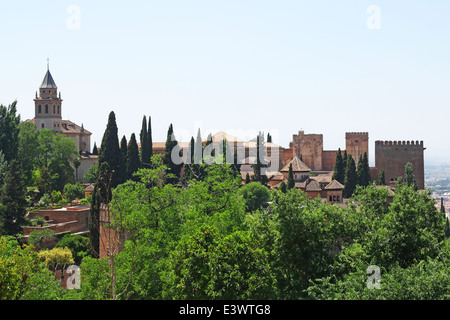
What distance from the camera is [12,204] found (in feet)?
138

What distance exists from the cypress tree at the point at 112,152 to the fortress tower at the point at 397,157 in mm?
34829

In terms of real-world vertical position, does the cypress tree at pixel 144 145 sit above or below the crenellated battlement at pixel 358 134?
below

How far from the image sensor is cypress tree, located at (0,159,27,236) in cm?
4114

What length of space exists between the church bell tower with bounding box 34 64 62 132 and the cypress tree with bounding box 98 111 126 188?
83.5 ft

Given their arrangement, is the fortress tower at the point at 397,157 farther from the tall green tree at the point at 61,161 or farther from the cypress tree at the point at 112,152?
the tall green tree at the point at 61,161

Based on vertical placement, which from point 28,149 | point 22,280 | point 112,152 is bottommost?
point 22,280

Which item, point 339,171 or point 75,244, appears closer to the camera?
point 75,244

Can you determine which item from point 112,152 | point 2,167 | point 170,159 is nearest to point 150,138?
point 170,159

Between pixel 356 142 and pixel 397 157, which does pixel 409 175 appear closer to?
pixel 397 157

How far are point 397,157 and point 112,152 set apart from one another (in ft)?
124

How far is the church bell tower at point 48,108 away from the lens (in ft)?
251

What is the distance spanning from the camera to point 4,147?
54719 mm

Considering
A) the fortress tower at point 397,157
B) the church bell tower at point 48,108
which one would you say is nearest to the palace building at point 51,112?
the church bell tower at point 48,108
